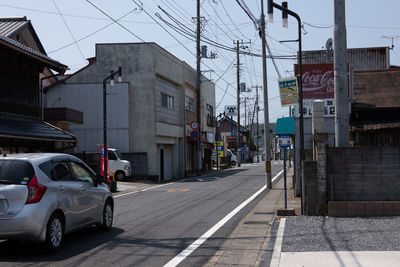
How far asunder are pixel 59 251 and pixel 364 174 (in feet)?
24.3

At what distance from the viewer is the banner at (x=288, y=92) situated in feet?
56.8

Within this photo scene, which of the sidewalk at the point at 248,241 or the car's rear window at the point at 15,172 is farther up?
the car's rear window at the point at 15,172

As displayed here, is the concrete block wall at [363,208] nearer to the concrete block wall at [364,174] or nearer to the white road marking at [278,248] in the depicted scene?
the concrete block wall at [364,174]

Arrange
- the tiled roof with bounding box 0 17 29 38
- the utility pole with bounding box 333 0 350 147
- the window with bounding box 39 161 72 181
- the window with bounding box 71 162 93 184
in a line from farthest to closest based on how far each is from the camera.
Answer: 1. the tiled roof with bounding box 0 17 29 38
2. the utility pole with bounding box 333 0 350 147
3. the window with bounding box 71 162 93 184
4. the window with bounding box 39 161 72 181

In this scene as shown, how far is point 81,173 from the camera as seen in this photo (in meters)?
9.80

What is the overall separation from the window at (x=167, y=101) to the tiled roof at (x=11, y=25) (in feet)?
36.6

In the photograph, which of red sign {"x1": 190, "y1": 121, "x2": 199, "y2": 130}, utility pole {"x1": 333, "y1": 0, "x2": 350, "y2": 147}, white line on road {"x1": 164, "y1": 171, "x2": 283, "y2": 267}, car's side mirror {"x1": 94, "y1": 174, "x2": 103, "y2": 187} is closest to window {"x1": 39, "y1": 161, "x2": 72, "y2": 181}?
car's side mirror {"x1": 94, "y1": 174, "x2": 103, "y2": 187}

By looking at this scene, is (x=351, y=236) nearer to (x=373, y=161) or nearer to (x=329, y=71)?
(x=373, y=161)

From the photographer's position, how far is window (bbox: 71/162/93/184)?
31.2 feet

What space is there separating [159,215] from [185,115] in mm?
28275

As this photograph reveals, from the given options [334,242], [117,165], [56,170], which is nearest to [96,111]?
[117,165]

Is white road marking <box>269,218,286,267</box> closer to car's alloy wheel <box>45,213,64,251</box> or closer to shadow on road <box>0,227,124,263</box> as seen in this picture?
shadow on road <box>0,227,124,263</box>

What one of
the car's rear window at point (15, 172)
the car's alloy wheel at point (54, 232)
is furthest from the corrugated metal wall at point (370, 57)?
the car's rear window at point (15, 172)

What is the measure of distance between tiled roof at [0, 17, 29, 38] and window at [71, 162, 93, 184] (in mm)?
16268
